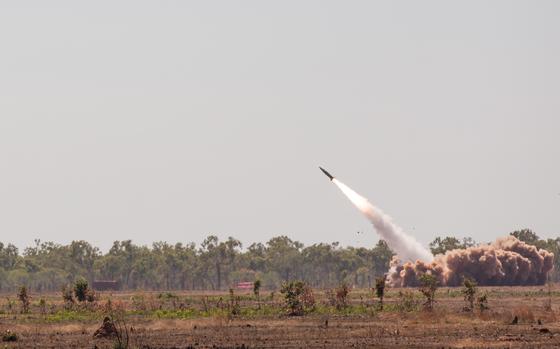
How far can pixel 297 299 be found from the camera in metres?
82.8

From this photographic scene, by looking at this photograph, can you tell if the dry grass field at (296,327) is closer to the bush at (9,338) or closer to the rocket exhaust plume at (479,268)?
the bush at (9,338)

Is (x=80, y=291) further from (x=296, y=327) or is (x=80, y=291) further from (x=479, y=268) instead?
(x=479, y=268)

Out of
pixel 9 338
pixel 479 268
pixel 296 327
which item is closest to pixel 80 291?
pixel 296 327

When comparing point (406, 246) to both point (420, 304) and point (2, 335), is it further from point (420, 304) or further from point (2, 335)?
point (2, 335)

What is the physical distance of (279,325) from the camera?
241 ft

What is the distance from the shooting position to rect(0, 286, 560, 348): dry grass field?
2373 inches

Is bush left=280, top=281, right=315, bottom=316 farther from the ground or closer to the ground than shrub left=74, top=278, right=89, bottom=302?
closer to the ground

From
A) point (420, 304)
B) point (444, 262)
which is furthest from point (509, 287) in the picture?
point (420, 304)

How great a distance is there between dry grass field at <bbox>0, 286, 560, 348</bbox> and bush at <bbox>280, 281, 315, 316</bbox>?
31.9 inches

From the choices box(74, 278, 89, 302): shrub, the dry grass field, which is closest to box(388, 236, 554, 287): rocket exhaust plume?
the dry grass field

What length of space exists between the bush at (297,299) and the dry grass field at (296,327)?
810 mm

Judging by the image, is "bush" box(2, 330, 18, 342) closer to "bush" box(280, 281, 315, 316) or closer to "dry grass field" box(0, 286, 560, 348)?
"dry grass field" box(0, 286, 560, 348)

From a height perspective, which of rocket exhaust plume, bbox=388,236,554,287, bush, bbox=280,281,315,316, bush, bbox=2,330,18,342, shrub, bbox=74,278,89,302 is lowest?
bush, bbox=2,330,18,342

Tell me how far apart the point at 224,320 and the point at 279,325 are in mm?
5133
